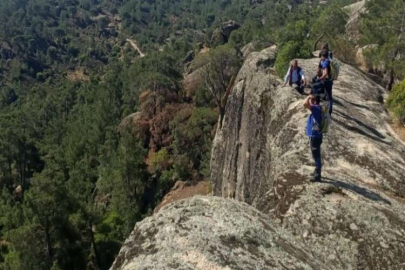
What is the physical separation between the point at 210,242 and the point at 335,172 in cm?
811

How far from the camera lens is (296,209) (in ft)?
44.0

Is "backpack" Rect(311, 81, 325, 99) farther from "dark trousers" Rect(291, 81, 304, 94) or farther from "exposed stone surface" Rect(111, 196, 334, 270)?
"exposed stone surface" Rect(111, 196, 334, 270)

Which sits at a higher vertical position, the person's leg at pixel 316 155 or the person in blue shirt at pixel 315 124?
the person in blue shirt at pixel 315 124

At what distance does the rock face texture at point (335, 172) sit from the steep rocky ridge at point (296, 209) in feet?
0.11

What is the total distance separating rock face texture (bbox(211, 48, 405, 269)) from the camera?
12.3 m

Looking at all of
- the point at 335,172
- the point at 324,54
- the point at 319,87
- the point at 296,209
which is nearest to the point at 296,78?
the point at 319,87

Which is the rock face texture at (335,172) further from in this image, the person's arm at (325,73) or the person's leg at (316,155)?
the person's arm at (325,73)

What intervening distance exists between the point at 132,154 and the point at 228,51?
2556cm

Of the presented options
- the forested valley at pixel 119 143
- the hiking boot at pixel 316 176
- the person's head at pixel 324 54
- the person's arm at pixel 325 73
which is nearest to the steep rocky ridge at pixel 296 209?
the hiking boot at pixel 316 176

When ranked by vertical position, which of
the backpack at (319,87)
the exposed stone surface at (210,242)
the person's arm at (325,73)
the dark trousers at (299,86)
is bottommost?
the exposed stone surface at (210,242)

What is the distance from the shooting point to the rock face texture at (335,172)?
12336 millimetres

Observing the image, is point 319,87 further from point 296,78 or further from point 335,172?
point 335,172

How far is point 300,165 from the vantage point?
15.9m

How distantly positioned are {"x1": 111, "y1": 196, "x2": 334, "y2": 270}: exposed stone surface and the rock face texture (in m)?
2.34
